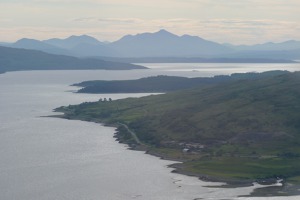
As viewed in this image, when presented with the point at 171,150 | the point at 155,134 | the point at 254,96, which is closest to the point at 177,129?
the point at 155,134

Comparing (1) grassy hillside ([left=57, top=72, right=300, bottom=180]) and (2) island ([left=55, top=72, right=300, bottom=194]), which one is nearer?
(2) island ([left=55, top=72, right=300, bottom=194])

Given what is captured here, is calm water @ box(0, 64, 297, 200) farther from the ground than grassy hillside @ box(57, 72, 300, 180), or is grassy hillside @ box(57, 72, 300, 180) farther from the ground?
grassy hillside @ box(57, 72, 300, 180)

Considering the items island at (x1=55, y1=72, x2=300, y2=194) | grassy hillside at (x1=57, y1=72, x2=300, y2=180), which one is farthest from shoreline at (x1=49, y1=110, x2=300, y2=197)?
grassy hillside at (x1=57, y1=72, x2=300, y2=180)

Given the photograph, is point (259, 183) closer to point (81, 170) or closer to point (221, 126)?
point (81, 170)

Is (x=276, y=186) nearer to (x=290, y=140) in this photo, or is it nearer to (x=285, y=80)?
(x=290, y=140)

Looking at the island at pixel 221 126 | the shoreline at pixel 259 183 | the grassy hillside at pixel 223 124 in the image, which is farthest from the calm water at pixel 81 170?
the grassy hillside at pixel 223 124

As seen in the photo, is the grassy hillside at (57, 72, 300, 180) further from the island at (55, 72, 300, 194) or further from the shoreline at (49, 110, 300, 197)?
the shoreline at (49, 110, 300, 197)

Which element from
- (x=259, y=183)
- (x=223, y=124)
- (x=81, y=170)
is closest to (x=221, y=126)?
(x=223, y=124)

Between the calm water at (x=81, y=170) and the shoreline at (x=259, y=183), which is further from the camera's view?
the shoreline at (x=259, y=183)

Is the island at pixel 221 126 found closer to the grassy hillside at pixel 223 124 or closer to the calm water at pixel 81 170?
the grassy hillside at pixel 223 124
